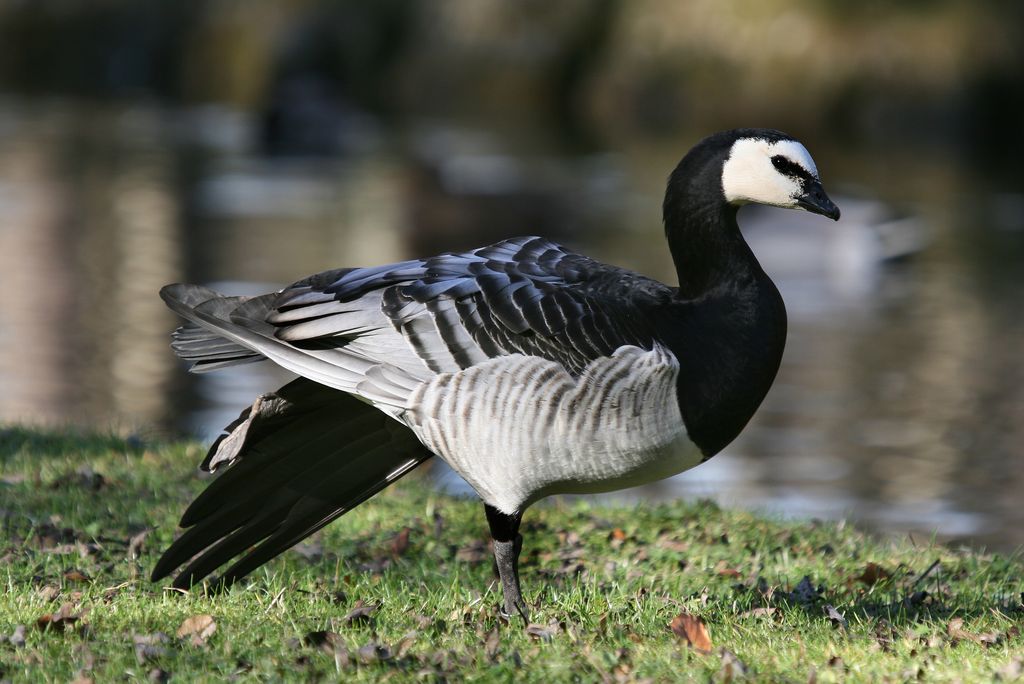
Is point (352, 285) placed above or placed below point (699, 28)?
above

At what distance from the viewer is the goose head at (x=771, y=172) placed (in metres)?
5.79

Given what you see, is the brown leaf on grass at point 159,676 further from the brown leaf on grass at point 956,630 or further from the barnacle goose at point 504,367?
the brown leaf on grass at point 956,630

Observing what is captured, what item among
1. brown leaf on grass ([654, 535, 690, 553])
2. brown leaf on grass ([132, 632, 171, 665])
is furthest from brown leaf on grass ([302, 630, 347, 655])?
brown leaf on grass ([654, 535, 690, 553])

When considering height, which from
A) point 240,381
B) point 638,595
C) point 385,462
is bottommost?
point 240,381

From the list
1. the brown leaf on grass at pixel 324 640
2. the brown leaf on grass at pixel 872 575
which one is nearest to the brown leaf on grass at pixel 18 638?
the brown leaf on grass at pixel 324 640

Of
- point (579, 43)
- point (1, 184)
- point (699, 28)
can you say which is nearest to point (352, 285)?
point (1, 184)

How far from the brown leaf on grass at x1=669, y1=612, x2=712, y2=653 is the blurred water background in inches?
195

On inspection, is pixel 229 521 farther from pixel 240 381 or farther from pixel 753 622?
pixel 240 381

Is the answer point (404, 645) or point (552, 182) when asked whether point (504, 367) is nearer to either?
point (404, 645)

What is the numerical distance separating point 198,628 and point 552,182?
2333 centimetres

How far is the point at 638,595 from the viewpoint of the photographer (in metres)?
6.17

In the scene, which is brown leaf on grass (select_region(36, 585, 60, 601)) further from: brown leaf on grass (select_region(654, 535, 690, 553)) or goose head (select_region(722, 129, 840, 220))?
goose head (select_region(722, 129, 840, 220))

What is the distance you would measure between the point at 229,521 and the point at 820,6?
117 ft

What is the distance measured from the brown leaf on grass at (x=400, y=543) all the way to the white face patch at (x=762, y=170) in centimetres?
264
